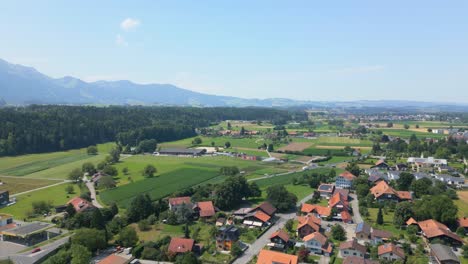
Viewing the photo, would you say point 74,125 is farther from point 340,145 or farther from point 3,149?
point 340,145

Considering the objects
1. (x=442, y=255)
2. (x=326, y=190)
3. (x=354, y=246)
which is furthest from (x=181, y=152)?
(x=442, y=255)

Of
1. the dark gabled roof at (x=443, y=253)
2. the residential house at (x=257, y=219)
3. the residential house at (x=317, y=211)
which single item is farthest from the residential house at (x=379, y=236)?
the residential house at (x=257, y=219)

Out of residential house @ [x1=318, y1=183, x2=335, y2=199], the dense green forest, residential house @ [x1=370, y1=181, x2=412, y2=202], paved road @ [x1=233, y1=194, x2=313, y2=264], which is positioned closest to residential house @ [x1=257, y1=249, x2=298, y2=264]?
paved road @ [x1=233, y1=194, x2=313, y2=264]

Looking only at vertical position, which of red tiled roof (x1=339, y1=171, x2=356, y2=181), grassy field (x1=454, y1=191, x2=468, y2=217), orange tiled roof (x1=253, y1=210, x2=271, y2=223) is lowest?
grassy field (x1=454, y1=191, x2=468, y2=217)

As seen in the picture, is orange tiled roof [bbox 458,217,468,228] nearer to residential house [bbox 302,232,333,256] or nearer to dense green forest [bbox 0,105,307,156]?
residential house [bbox 302,232,333,256]

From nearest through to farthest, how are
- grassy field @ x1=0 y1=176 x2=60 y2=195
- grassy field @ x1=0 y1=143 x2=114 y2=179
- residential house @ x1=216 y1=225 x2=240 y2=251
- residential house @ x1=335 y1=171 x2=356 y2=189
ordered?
residential house @ x1=216 y1=225 x2=240 y2=251
grassy field @ x1=0 y1=176 x2=60 y2=195
residential house @ x1=335 y1=171 x2=356 y2=189
grassy field @ x1=0 y1=143 x2=114 y2=179

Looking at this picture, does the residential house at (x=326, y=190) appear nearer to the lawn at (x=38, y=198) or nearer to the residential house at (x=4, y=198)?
the lawn at (x=38, y=198)

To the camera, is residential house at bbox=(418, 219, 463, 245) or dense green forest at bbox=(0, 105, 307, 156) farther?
dense green forest at bbox=(0, 105, 307, 156)
